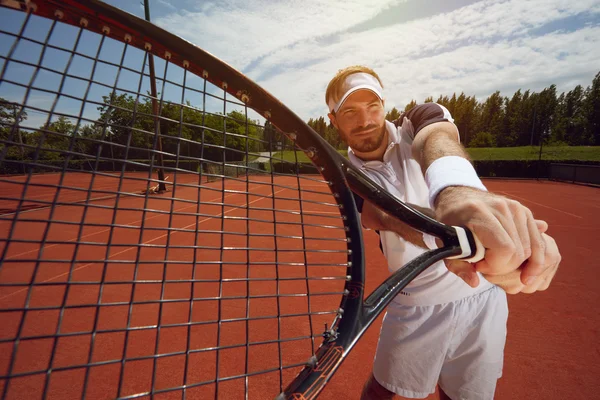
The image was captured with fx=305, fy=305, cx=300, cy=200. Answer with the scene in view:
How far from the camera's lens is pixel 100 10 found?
0.61m

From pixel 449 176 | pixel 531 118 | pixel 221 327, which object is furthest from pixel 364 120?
pixel 531 118

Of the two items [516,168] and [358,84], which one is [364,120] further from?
[516,168]

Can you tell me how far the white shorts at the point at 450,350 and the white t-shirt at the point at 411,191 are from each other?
0.06 meters

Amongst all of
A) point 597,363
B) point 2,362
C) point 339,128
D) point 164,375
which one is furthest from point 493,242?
point 2,362

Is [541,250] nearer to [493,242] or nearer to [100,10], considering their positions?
[493,242]

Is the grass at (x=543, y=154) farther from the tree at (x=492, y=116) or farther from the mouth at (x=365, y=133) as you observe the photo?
the mouth at (x=365, y=133)

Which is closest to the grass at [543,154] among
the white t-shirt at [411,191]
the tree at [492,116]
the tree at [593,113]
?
the tree at [593,113]

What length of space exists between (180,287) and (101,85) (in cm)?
282

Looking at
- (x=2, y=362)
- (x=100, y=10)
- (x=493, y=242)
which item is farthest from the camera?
(x=2, y=362)

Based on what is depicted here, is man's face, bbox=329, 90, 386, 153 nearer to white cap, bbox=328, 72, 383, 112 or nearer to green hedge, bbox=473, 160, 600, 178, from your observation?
white cap, bbox=328, 72, 383, 112

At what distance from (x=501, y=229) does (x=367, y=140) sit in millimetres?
824

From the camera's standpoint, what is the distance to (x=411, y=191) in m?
1.41

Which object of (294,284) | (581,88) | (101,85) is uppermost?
(581,88)

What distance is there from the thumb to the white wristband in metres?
0.20
